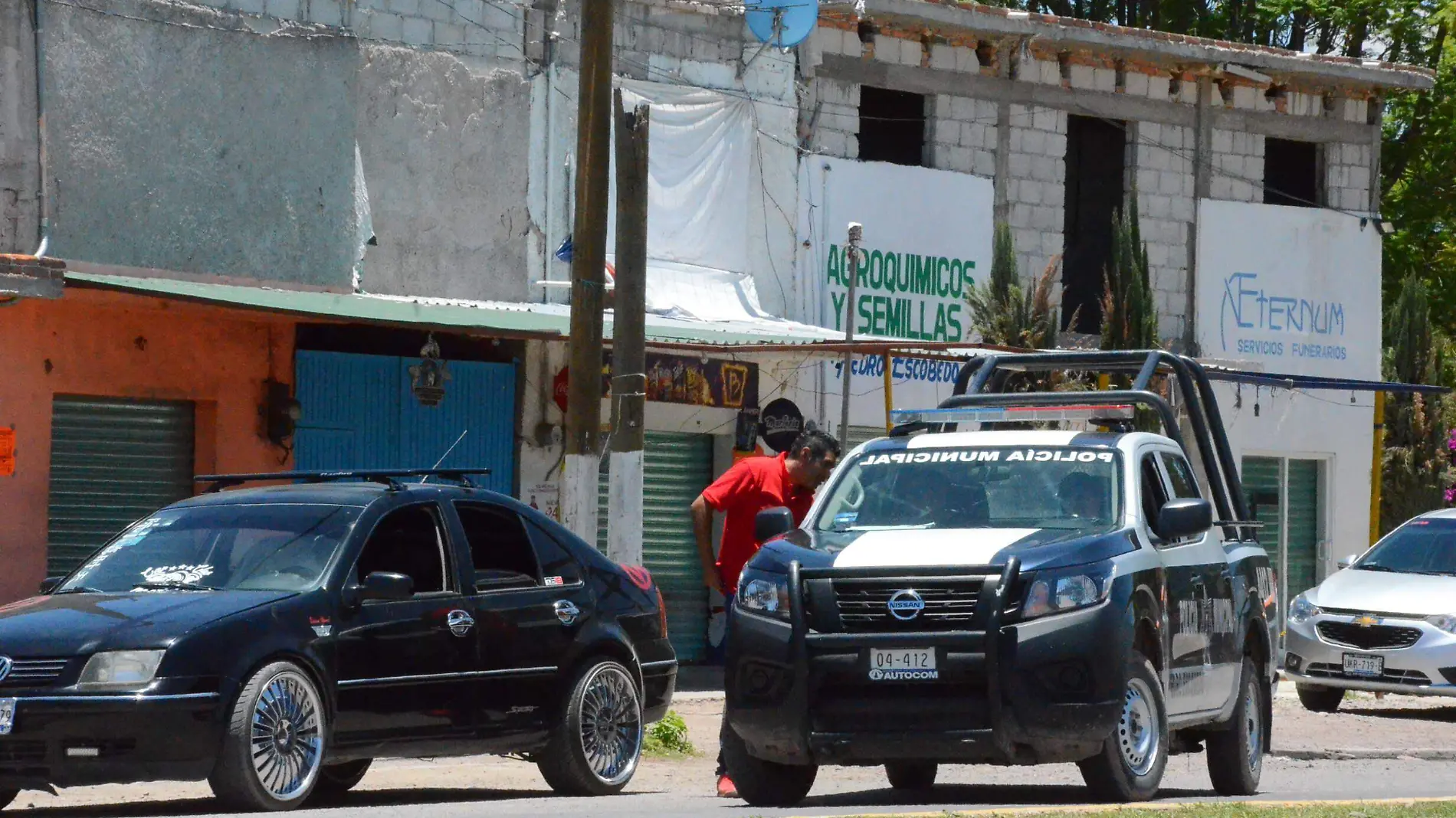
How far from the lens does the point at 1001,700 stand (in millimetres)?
9328

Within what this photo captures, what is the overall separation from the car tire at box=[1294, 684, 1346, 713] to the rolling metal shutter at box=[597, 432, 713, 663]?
5.89 metres

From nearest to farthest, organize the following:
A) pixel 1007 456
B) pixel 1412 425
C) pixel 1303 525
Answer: pixel 1007 456 < pixel 1303 525 < pixel 1412 425

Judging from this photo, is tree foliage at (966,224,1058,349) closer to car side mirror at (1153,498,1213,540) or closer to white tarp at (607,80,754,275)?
white tarp at (607,80,754,275)

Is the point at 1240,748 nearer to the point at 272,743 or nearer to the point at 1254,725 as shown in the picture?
the point at 1254,725

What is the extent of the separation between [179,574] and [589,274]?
397 cm

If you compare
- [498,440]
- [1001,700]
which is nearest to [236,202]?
[498,440]

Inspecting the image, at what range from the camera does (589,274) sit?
13.5m

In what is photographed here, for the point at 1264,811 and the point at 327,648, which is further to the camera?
the point at 327,648

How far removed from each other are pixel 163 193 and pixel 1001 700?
10.2 meters

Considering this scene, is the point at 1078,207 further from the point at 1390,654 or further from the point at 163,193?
the point at 163,193

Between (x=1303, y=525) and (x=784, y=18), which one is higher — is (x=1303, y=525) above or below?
below

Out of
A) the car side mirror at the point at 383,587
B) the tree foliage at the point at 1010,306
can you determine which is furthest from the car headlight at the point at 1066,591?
the tree foliage at the point at 1010,306

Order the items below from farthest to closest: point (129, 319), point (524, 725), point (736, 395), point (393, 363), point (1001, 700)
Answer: point (736, 395) → point (393, 363) → point (129, 319) → point (524, 725) → point (1001, 700)

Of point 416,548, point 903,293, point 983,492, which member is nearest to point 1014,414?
point 983,492
